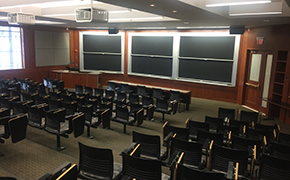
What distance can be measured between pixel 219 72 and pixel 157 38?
167 inches

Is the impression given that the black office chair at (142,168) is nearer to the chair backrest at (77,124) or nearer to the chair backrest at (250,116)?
the chair backrest at (77,124)

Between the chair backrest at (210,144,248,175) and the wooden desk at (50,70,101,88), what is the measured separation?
10338mm

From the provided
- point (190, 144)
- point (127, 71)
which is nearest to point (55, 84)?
point (127, 71)

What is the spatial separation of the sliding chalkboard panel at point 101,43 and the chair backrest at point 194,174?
12690mm

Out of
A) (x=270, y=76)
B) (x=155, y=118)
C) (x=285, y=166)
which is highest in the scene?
(x=270, y=76)

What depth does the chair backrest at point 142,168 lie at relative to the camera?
3.41 m

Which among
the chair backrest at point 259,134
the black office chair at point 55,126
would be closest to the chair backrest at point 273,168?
the chair backrest at point 259,134

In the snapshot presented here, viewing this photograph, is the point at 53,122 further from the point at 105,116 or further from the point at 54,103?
the point at 54,103

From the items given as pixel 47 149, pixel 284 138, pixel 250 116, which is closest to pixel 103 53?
pixel 47 149

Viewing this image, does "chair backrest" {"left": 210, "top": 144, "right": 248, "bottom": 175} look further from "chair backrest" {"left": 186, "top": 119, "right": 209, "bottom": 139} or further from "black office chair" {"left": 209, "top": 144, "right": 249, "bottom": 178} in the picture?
"chair backrest" {"left": 186, "top": 119, "right": 209, "bottom": 139}

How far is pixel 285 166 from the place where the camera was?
12.0 ft

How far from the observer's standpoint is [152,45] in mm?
14242

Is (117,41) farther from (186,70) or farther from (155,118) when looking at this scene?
(155,118)

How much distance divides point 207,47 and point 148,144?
917 centimetres
